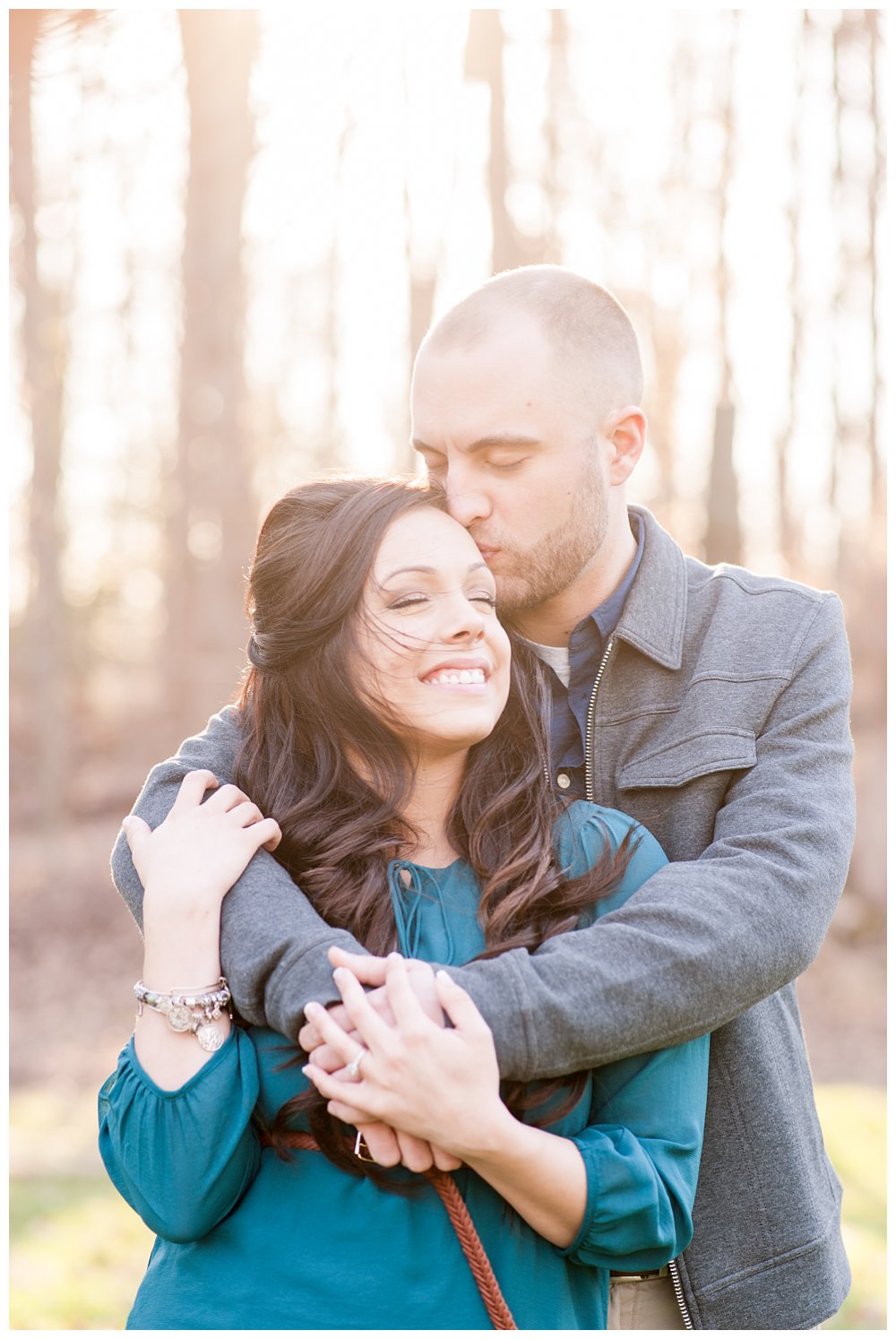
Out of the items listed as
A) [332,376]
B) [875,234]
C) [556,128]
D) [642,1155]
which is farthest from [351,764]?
[332,376]

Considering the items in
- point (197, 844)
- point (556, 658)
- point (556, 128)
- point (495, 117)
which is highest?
point (556, 128)

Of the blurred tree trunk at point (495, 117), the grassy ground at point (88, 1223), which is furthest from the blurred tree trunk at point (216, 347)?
the grassy ground at point (88, 1223)

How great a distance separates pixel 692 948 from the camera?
2.12m

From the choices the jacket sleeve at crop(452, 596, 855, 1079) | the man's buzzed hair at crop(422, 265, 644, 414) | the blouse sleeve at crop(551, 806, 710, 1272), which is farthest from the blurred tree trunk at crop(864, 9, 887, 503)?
the blouse sleeve at crop(551, 806, 710, 1272)

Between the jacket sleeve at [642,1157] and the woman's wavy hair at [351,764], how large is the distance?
0.31m

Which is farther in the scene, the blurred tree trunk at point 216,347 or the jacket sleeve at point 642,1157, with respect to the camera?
the blurred tree trunk at point 216,347

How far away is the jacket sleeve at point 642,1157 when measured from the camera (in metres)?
2.09

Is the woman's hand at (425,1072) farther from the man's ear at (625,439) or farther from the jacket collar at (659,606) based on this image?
the man's ear at (625,439)

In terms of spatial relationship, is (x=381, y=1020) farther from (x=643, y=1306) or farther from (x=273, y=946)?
(x=643, y=1306)

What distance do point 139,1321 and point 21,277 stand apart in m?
13.4

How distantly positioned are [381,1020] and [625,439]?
1896mm

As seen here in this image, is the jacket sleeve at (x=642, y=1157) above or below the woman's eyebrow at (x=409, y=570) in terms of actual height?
below

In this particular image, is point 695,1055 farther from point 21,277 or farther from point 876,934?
point 21,277

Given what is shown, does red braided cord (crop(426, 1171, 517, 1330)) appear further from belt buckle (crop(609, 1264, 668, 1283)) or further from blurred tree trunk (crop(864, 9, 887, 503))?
blurred tree trunk (crop(864, 9, 887, 503))
